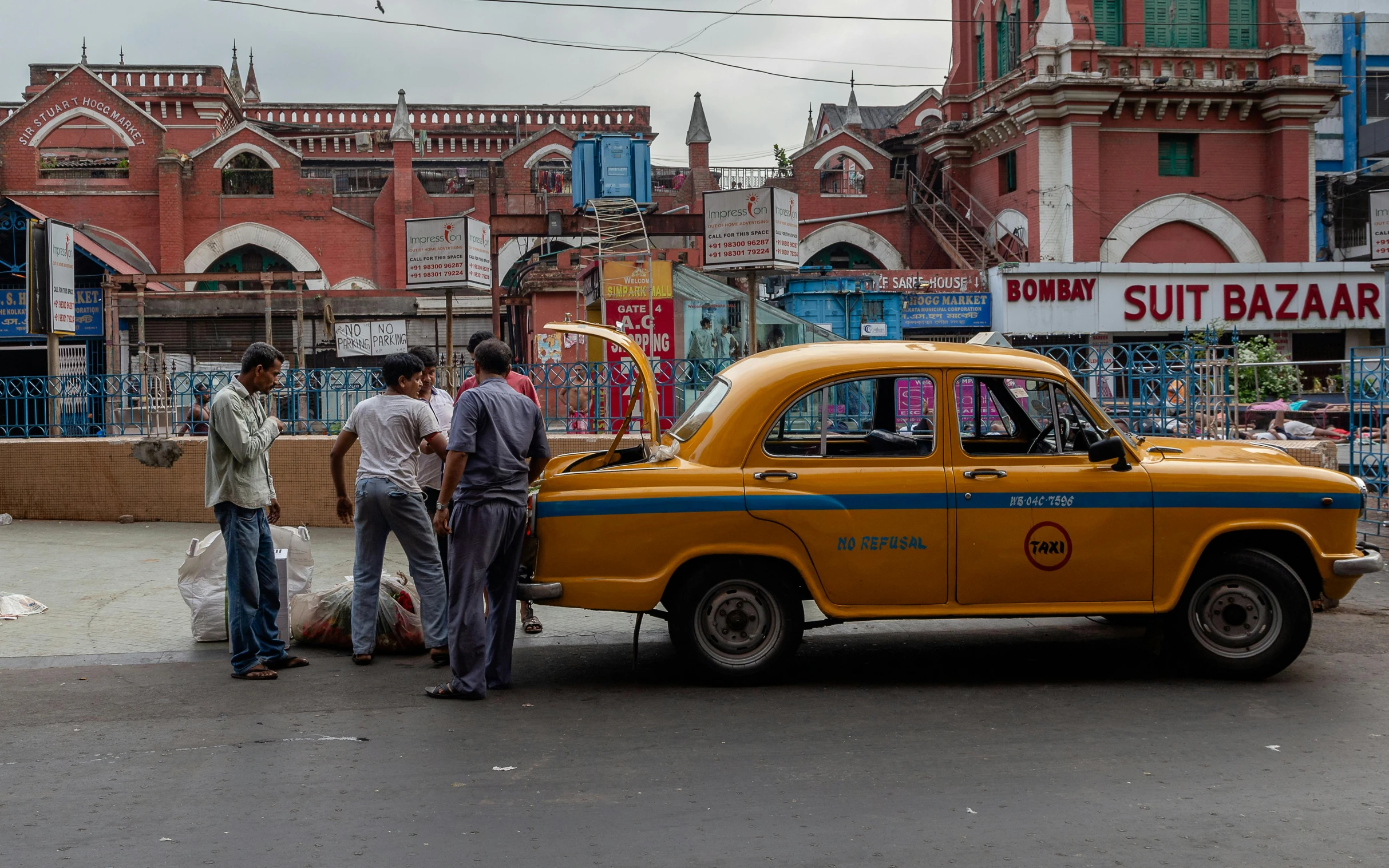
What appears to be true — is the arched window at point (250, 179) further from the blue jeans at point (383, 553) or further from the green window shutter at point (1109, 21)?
the blue jeans at point (383, 553)

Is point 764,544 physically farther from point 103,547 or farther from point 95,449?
point 95,449

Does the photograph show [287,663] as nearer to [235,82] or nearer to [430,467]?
[430,467]

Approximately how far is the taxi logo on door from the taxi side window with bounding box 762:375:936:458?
712 millimetres

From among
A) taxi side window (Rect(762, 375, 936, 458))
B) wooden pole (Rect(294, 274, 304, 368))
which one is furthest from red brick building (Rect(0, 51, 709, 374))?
taxi side window (Rect(762, 375, 936, 458))

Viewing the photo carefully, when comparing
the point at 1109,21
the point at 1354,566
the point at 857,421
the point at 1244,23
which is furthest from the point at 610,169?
the point at 1354,566

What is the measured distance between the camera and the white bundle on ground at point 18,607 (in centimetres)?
884

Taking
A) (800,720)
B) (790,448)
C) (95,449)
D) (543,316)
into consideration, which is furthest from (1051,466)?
(543,316)

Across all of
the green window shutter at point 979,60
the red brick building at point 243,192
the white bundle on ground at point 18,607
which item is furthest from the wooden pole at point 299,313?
the green window shutter at point 979,60

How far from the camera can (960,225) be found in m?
34.6

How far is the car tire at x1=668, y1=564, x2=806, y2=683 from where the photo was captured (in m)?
6.56

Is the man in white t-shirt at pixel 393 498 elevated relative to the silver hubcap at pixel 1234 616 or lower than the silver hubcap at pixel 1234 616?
elevated

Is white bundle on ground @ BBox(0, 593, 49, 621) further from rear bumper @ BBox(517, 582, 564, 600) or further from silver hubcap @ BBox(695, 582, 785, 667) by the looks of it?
silver hubcap @ BBox(695, 582, 785, 667)

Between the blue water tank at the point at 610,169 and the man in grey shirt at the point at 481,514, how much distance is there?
20.9 meters

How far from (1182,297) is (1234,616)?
2690 cm
